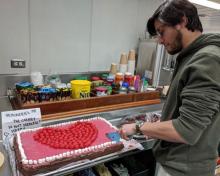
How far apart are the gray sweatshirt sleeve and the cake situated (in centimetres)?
42

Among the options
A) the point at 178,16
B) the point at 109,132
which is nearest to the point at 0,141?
the point at 109,132

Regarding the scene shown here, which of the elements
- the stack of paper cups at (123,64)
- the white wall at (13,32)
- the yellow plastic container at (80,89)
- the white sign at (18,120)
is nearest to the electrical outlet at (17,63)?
the white wall at (13,32)

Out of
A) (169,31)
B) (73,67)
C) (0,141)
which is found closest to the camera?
(169,31)

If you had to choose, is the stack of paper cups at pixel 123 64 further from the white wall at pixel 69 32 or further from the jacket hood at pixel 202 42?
the jacket hood at pixel 202 42

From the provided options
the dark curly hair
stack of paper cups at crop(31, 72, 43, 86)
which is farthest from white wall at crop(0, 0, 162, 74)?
the dark curly hair

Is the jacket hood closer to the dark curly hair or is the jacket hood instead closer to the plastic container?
the dark curly hair

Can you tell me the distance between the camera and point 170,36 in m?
0.82

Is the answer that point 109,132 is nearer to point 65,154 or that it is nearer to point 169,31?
point 65,154

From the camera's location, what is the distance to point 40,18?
152 cm

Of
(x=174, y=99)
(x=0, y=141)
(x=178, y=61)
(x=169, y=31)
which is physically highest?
(x=169, y=31)

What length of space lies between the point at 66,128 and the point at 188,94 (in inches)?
27.7

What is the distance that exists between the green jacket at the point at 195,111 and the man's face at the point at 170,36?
0.04m

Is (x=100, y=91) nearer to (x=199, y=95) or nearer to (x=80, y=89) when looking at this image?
(x=80, y=89)

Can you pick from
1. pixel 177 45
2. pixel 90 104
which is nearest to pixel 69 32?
pixel 90 104
